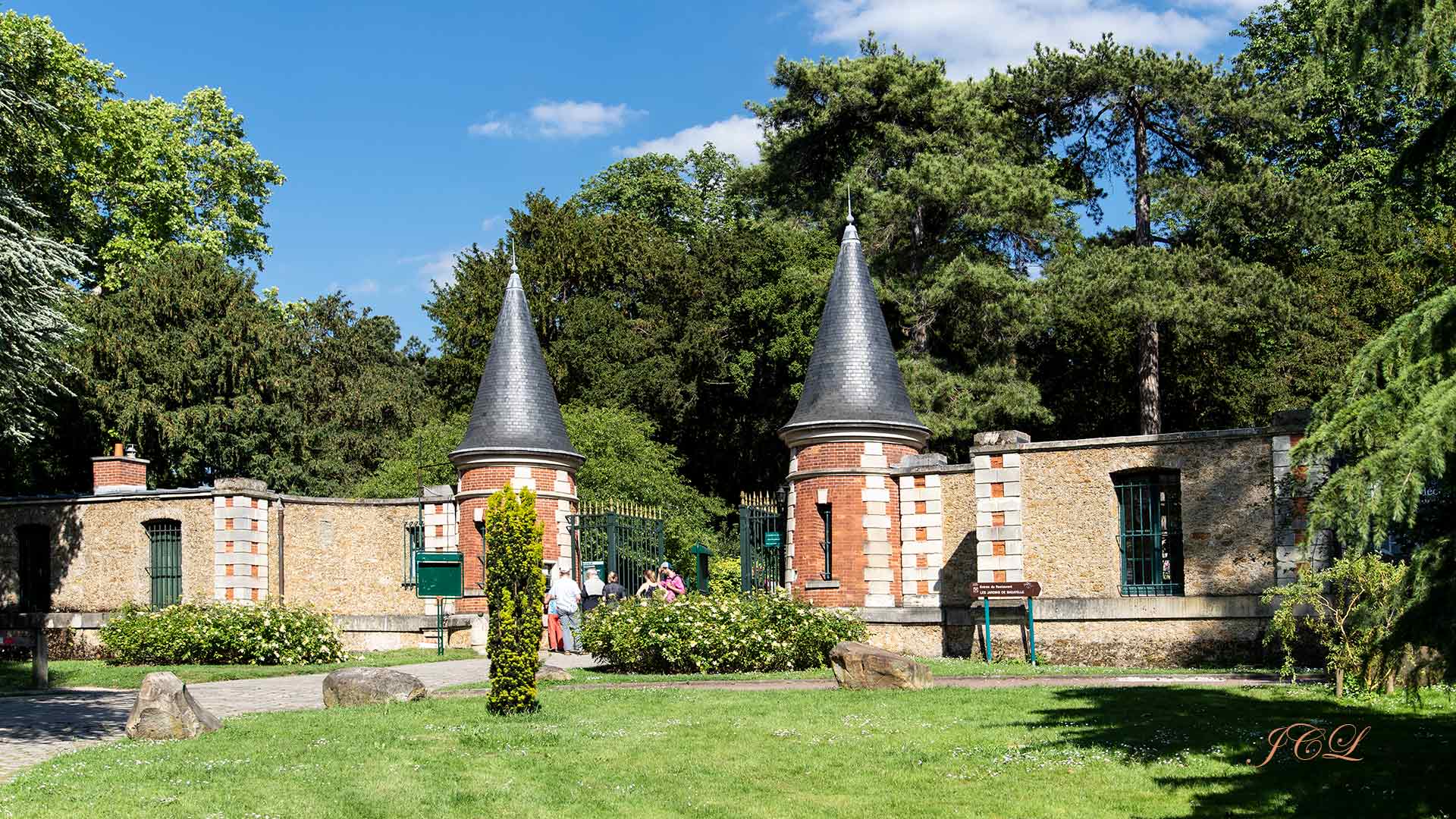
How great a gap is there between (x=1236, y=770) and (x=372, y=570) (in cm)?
1963

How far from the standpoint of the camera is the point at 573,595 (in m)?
21.3

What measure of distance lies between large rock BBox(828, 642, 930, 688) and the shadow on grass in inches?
63.6

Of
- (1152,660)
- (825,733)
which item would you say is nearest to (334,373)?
(1152,660)

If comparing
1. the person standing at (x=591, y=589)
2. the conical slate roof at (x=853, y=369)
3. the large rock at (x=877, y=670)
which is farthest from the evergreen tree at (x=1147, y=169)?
the large rock at (x=877, y=670)

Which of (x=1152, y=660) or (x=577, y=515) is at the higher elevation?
(x=577, y=515)

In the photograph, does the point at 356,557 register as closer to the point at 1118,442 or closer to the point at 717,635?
the point at 717,635

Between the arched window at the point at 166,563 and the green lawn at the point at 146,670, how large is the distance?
1.93 metres

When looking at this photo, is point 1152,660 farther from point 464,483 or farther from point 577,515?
point 464,483

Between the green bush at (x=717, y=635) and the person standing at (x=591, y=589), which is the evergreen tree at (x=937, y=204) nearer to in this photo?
the person standing at (x=591, y=589)

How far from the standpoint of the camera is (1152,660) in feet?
60.9

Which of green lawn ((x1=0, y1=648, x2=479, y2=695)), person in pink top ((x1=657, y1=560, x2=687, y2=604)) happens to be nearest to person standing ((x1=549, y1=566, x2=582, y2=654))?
person in pink top ((x1=657, y1=560, x2=687, y2=604))

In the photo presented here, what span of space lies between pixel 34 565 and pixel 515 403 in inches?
392

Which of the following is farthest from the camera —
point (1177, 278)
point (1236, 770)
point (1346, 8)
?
point (1177, 278)

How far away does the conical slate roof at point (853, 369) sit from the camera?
2186 cm
